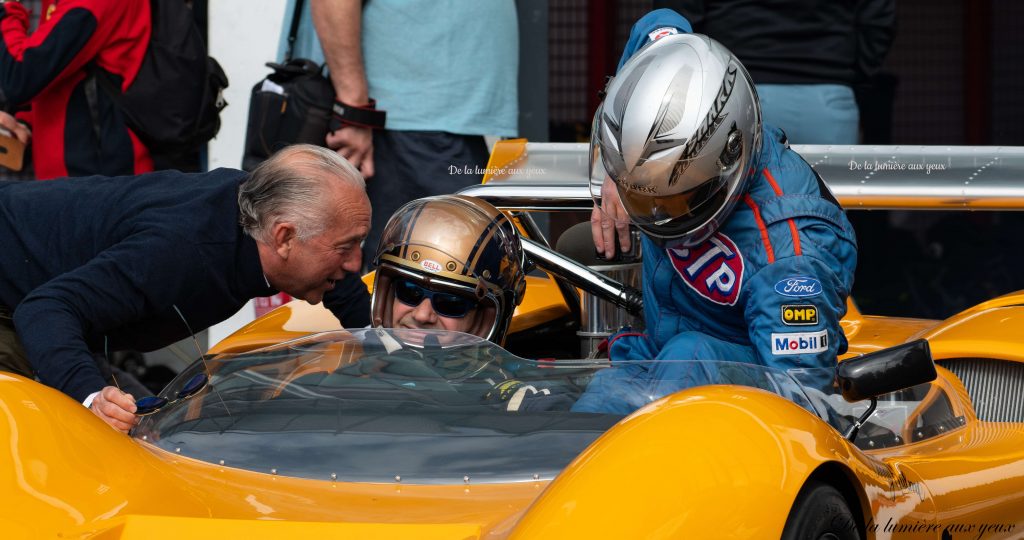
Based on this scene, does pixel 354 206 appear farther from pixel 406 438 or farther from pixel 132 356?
pixel 132 356

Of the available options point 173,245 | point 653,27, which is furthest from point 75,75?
point 653,27

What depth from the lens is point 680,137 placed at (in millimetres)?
2742

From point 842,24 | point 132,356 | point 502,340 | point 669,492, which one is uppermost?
point 842,24

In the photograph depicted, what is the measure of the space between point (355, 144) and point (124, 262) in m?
1.45

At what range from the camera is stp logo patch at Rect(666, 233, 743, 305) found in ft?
9.64

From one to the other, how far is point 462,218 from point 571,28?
5152mm

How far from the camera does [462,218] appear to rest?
3.35m

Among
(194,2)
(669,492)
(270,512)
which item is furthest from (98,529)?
(194,2)

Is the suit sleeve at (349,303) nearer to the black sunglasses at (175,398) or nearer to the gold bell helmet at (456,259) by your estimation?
the gold bell helmet at (456,259)

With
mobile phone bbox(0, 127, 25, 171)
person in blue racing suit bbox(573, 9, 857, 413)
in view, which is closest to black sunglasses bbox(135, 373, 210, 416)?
person in blue racing suit bbox(573, 9, 857, 413)

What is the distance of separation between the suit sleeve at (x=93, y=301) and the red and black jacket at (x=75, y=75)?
135 cm

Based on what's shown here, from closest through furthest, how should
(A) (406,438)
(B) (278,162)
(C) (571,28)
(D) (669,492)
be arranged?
(D) (669,492)
(A) (406,438)
(B) (278,162)
(C) (571,28)

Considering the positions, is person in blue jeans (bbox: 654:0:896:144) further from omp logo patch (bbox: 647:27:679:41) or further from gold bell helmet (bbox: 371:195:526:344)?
gold bell helmet (bbox: 371:195:526:344)

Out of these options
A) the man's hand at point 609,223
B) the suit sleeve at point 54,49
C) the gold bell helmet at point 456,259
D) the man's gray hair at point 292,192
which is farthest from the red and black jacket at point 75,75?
the man's hand at point 609,223
